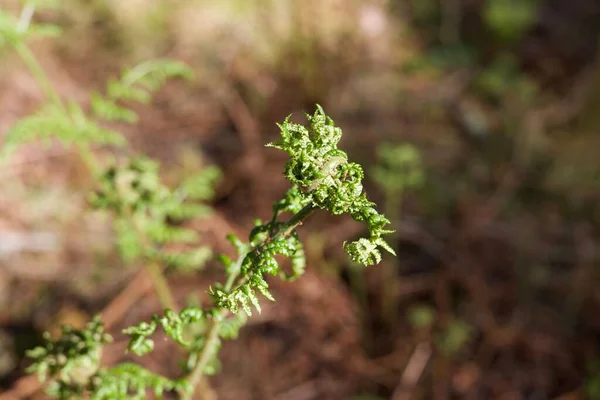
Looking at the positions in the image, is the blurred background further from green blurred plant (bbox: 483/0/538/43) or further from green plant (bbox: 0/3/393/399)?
green plant (bbox: 0/3/393/399)

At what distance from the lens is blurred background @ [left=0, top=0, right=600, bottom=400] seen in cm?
293

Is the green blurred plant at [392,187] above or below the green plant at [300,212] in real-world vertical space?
above

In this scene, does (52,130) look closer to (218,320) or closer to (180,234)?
(180,234)

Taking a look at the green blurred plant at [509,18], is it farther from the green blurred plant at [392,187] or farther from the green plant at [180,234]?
the green plant at [180,234]

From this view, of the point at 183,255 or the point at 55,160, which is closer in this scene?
the point at 183,255

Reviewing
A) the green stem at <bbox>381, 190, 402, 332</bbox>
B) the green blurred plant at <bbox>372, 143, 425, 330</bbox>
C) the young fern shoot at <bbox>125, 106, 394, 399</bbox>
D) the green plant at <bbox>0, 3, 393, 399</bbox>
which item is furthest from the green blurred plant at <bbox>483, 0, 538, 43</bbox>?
the young fern shoot at <bbox>125, 106, 394, 399</bbox>

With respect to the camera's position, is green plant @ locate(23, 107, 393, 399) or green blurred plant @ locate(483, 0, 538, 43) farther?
green blurred plant @ locate(483, 0, 538, 43)

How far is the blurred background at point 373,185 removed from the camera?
2.93 metres

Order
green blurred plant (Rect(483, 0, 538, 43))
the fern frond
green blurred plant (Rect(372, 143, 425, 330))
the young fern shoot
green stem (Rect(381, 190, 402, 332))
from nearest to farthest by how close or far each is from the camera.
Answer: the young fern shoot < the fern frond < green blurred plant (Rect(372, 143, 425, 330)) < green stem (Rect(381, 190, 402, 332)) < green blurred plant (Rect(483, 0, 538, 43))

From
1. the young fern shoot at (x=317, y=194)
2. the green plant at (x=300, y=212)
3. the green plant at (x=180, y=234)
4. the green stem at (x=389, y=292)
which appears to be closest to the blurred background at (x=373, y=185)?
the green stem at (x=389, y=292)

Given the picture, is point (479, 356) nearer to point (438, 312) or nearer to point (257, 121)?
point (438, 312)

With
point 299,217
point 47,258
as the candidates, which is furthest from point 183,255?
point 47,258

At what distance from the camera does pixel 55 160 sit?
3.77 meters

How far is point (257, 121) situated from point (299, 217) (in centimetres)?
333
